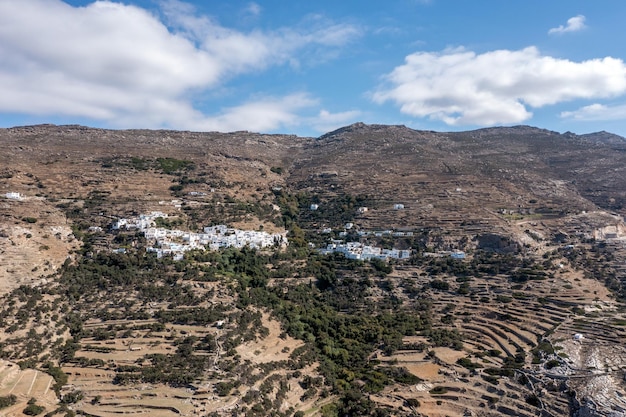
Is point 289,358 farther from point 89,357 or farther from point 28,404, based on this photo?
point 28,404

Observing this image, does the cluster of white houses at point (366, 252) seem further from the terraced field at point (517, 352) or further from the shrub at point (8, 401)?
the shrub at point (8, 401)

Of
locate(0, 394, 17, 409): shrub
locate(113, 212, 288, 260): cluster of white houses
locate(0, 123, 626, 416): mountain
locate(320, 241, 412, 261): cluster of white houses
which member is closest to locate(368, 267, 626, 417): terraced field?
locate(0, 123, 626, 416): mountain

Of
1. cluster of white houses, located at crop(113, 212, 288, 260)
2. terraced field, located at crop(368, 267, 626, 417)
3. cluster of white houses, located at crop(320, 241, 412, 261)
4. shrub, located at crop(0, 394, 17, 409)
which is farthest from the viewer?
cluster of white houses, located at crop(320, 241, 412, 261)

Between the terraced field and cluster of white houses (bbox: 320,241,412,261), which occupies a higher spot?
cluster of white houses (bbox: 320,241,412,261)

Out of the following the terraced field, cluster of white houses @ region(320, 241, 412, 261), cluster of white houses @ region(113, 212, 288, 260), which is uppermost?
cluster of white houses @ region(113, 212, 288, 260)

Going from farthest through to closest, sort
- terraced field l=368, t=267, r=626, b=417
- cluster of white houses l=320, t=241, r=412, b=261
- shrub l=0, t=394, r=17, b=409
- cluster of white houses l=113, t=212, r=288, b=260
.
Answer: cluster of white houses l=320, t=241, r=412, b=261 → cluster of white houses l=113, t=212, r=288, b=260 → terraced field l=368, t=267, r=626, b=417 → shrub l=0, t=394, r=17, b=409

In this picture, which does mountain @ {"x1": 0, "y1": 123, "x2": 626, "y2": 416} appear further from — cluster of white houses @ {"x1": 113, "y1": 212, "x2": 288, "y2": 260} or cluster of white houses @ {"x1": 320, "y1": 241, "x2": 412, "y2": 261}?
cluster of white houses @ {"x1": 113, "y1": 212, "x2": 288, "y2": 260}
